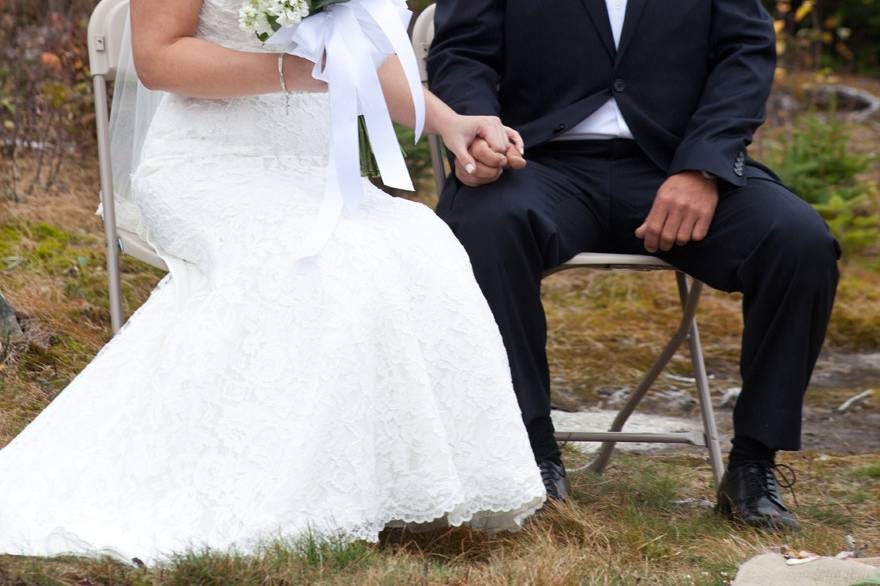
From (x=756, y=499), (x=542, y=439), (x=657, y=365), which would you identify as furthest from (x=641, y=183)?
(x=756, y=499)

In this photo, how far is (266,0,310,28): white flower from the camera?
2.63 m

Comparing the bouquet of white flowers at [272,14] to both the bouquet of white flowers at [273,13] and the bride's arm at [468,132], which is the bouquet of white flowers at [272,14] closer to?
the bouquet of white flowers at [273,13]

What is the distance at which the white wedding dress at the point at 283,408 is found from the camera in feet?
8.00

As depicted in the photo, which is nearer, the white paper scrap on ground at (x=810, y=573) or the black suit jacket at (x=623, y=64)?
the white paper scrap on ground at (x=810, y=573)

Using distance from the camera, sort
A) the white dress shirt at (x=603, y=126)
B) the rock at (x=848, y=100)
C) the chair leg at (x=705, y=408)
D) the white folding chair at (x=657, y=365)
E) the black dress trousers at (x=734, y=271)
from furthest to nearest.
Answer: the rock at (x=848, y=100) < the chair leg at (x=705, y=408) < the white dress shirt at (x=603, y=126) < the white folding chair at (x=657, y=365) < the black dress trousers at (x=734, y=271)

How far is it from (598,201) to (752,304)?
479mm

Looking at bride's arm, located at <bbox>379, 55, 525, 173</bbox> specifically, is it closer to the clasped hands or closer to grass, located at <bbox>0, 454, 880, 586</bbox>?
the clasped hands

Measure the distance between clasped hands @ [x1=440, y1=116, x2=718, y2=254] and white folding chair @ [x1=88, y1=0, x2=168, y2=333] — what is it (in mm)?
914

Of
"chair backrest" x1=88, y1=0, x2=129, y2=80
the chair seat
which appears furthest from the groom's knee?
"chair backrest" x1=88, y1=0, x2=129, y2=80

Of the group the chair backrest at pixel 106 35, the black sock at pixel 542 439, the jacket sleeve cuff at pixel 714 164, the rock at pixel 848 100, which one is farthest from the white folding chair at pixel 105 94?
the rock at pixel 848 100

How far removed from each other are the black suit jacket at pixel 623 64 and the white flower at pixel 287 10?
0.72 metres

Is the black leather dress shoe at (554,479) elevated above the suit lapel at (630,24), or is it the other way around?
the suit lapel at (630,24)

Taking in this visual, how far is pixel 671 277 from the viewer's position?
597cm

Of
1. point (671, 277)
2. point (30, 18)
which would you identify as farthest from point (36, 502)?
point (30, 18)
